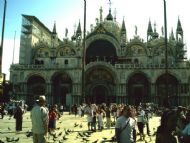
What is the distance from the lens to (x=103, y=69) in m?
53.0

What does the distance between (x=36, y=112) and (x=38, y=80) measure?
45.7 metres

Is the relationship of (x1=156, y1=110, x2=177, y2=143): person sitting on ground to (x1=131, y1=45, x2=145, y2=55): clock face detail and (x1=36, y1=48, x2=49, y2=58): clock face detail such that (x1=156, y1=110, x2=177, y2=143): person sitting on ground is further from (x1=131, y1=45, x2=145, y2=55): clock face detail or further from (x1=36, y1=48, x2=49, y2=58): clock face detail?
(x1=36, y1=48, x2=49, y2=58): clock face detail

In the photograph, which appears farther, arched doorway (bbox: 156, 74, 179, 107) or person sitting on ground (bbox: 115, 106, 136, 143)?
arched doorway (bbox: 156, 74, 179, 107)

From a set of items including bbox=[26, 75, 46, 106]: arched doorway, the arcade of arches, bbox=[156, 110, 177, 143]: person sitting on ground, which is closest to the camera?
bbox=[156, 110, 177, 143]: person sitting on ground

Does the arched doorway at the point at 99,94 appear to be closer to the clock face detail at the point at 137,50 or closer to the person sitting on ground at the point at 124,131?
the clock face detail at the point at 137,50

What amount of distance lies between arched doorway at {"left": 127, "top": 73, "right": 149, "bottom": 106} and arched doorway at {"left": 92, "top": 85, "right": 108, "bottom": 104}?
4.03 meters

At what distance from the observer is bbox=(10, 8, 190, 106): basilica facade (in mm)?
51219

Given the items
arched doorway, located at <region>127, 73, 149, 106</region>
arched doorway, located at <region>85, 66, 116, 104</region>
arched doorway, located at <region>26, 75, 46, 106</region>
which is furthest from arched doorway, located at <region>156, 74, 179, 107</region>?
arched doorway, located at <region>26, 75, 46, 106</region>

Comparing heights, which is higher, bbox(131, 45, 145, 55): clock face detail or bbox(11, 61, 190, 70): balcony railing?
bbox(131, 45, 145, 55): clock face detail

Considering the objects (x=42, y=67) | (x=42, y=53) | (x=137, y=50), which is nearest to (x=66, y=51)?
(x=42, y=53)

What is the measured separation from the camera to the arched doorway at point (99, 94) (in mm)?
53125

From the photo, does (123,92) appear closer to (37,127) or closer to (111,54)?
(111,54)

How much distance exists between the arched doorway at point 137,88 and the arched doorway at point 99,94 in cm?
403

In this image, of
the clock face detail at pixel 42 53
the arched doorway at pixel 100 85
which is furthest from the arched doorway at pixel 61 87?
the clock face detail at pixel 42 53
